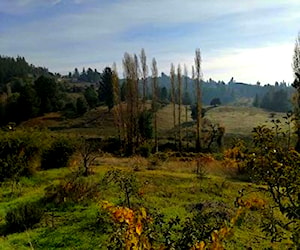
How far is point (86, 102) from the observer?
63.7 meters

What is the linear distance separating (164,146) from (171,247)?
129 feet

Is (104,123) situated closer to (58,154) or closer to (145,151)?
(145,151)

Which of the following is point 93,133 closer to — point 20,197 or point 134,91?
point 134,91

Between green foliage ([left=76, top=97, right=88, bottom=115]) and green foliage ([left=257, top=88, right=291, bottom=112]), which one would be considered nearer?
green foliage ([left=76, top=97, right=88, bottom=115])

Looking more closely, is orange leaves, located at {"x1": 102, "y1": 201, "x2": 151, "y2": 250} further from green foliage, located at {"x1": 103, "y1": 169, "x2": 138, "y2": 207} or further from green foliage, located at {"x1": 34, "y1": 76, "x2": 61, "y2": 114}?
green foliage, located at {"x1": 34, "y1": 76, "x2": 61, "y2": 114}

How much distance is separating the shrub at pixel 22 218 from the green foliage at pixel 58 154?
912cm

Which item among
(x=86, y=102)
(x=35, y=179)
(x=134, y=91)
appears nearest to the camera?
(x=35, y=179)

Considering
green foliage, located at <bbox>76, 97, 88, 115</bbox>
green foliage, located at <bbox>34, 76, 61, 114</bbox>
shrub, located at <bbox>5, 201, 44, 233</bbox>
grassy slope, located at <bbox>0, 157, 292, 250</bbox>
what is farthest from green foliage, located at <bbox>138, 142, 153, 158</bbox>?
green foliage, located at <bbox>76, 97, 88, 115</bbox>

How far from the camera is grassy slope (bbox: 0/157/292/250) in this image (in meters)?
9.97

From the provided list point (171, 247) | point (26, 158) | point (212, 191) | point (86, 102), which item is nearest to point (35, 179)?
point (26, 158)

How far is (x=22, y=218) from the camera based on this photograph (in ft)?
36.9

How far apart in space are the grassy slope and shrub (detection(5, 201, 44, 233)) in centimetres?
25

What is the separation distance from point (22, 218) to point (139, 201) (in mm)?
3670

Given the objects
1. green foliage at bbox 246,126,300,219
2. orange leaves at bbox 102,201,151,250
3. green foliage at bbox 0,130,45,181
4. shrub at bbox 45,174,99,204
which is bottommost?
shrub at bbox 45,174,99,204
